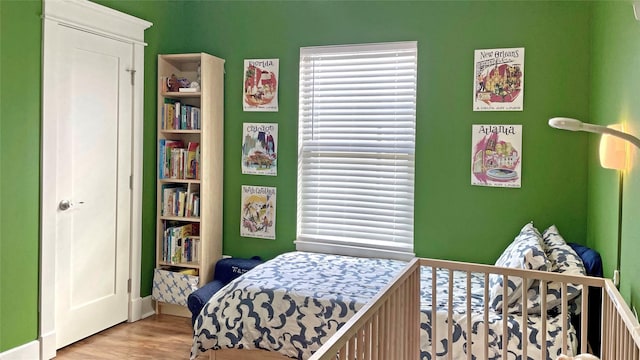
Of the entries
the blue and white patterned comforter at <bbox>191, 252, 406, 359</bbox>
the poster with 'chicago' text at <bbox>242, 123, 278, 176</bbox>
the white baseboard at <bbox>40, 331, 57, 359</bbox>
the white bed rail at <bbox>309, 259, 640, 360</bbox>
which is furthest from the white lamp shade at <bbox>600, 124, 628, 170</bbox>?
the white baseboard at <bbox>40, 331, 57, 359</bbox>

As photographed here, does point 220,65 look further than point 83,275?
Yes

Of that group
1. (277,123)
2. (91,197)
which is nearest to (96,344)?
(91,197)

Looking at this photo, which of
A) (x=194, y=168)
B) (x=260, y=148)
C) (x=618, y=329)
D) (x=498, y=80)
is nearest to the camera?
(x=618, y=329)

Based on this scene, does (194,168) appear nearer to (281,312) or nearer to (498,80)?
(281,312)

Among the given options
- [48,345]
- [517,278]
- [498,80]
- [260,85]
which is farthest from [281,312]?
[498,80]

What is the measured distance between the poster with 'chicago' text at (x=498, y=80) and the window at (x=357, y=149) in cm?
45

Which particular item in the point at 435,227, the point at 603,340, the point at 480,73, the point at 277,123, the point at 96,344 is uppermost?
the point at 480,73

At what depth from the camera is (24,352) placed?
294cm

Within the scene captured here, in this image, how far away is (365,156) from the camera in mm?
3719

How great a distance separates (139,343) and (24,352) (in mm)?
→ 675

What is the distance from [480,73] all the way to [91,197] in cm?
281

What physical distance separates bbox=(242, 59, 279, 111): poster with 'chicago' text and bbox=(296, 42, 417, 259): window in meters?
0.23

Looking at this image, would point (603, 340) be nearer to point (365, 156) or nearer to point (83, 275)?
point (365, 156)

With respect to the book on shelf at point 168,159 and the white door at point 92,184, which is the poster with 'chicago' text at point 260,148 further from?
the white door at point 92,184
